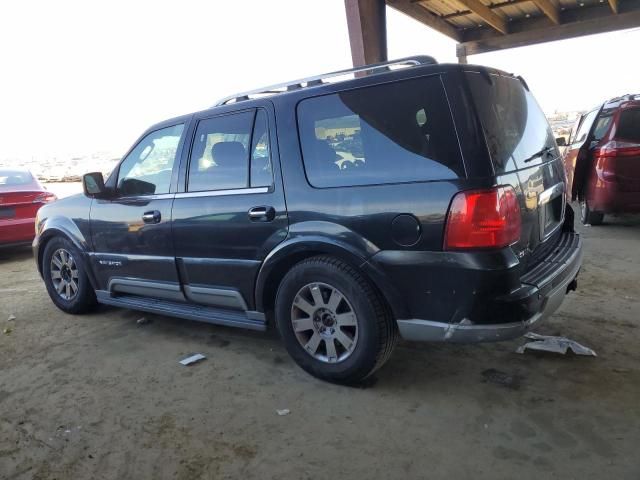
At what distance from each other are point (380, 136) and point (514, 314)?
1.17m

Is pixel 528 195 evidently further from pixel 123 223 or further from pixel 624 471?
pixel 123 223

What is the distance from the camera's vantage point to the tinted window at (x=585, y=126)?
7.45 metres

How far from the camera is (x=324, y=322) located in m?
3.16

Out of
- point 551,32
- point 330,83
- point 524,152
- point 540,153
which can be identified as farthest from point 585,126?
point 330,83

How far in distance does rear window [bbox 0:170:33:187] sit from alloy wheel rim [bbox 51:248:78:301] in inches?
141

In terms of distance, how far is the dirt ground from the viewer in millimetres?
2428

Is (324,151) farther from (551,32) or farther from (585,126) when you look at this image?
(551,32)

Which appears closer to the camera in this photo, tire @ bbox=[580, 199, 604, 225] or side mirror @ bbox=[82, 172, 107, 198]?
side mirror @ bbox=[82, 172, 107, 198]

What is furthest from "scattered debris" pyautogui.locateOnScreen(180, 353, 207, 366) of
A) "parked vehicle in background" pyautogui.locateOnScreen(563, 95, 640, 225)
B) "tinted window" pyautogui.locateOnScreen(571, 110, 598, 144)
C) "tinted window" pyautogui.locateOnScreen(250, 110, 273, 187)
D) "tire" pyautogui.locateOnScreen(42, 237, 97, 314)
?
"tinted window" pyautogui.locateOnScreen(571, 110, 598, 144)

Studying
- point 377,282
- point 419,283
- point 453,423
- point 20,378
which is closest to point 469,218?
point 419,283

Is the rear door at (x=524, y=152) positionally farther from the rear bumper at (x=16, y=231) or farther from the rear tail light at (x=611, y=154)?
the rear bumper at (x=16, y=231)

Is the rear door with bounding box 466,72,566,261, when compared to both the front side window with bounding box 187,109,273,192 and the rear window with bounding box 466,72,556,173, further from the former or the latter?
the front side window with bounding box 187,109,273,192

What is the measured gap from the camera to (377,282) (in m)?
2.84

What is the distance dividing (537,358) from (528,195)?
1172 mm
